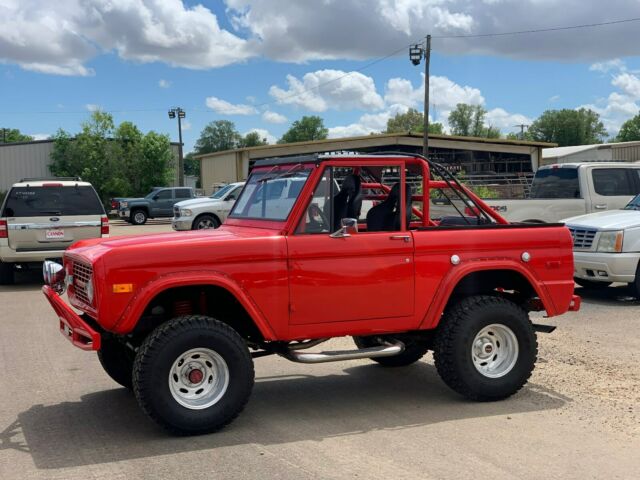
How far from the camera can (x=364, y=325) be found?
551 centimetres

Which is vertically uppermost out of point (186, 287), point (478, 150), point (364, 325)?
point (478, 150)

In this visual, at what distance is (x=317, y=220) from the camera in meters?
5.55

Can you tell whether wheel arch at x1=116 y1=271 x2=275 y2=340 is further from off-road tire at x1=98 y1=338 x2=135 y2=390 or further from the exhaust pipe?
off-road tire at x1=98 y1=338 x2=135 y2=390

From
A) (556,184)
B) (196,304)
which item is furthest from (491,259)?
(556,184)

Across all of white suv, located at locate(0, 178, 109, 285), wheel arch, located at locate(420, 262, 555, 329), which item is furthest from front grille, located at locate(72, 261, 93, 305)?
white suv, located at locate(0, 178, 109, 285)

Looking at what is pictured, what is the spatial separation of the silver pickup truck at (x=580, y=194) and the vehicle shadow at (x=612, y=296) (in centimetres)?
174

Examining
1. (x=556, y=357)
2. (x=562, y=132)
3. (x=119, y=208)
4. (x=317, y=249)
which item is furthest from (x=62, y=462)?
(x=562, y=132)

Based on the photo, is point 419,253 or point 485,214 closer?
point 419,253

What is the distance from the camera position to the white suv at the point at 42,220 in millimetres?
12617

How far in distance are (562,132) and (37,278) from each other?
10839cm

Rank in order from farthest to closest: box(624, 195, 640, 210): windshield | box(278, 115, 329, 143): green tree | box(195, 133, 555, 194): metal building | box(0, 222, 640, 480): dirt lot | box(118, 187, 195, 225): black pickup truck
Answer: box(278, 115, 329, 143): green tree
box(195, 133, 555, 194): metal building
box(118, 187, 195, 225): black pickup truck
box(624, 195, 640, 210): windshield
box(0, 222, 640, 480): dirt lot

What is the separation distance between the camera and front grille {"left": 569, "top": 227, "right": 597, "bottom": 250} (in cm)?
1063

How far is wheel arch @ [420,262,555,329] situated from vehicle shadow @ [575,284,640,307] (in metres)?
4.78

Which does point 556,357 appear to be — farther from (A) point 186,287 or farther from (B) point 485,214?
(A) point 186,287
